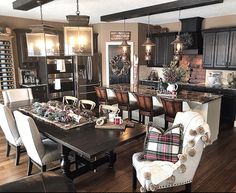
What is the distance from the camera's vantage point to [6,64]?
5.61m

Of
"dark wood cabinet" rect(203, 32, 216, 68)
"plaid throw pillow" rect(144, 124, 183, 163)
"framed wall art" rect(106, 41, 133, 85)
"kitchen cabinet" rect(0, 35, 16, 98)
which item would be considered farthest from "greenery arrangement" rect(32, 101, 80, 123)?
"dark wood cabinet" rect(203, 32, 216, 68)

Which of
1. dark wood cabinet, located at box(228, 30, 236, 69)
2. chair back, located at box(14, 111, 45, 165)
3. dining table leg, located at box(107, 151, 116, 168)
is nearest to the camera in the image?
chair back, located at box(14, 111, 45, 165)

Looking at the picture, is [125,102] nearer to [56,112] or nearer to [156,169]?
[56,112]

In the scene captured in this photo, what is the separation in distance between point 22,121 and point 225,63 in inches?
202

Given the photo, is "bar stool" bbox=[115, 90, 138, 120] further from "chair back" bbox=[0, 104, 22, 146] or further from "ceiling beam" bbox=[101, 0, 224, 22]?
"chair back" bbox=[0, 104, 22, 146]

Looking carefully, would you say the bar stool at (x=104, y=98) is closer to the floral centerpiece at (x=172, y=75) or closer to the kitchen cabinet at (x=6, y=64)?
the floral centerpiece at (x=172, y=75)

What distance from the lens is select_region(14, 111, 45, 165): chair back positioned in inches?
103

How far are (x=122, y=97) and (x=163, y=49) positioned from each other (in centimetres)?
305

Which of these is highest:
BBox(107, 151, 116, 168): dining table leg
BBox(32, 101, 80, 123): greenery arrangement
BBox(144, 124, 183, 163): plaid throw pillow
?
BBox(32, 101, 80, 123): greenery arrangement

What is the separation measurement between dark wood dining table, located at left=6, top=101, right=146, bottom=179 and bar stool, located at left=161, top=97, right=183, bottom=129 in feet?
4.14

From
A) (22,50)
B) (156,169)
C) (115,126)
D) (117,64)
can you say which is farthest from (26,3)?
(117,64)

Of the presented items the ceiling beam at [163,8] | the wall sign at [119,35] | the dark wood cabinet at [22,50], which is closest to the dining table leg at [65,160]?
the ceiling beam at [163,8]

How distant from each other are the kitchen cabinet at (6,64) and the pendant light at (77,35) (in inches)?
139

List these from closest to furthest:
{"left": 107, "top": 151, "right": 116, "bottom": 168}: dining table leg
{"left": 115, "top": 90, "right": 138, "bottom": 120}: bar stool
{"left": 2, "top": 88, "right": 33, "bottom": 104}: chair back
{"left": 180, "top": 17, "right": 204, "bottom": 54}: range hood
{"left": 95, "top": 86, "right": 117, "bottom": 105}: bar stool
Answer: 1. {"left": 107, "top": 151, "right": 116, "bottom": 168}: dining table leg
2. {"left": 2, "top": 88, "right": 33, "bottom": 104}: chair back
3. {"left": 115, "top": 90, "right": 138, "bottom": 120}: bar stool
4. {"left": 95, "top": 86, "right": 117, "bottom": 105}: bar stool
5. {"left": 180, "top": 17, "right": 204, "bottom": 54}: range hood
